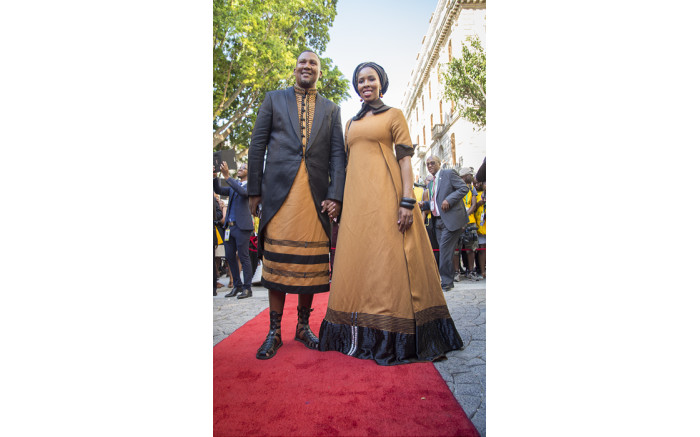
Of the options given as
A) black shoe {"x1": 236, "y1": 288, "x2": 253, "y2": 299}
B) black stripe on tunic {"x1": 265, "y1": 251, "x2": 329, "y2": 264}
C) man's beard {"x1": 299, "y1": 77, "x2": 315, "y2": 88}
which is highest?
man's beard {"x1": 299, "y1": 77, "x2": 315, "y2": 88}

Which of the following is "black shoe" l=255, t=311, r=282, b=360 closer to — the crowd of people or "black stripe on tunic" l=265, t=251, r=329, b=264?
the crowd of people

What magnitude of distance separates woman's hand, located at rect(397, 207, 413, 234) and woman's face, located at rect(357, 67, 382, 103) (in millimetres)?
737

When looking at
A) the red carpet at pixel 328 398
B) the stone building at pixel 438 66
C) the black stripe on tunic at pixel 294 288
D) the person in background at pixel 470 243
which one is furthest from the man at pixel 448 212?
the red carpet at pixel 328 398

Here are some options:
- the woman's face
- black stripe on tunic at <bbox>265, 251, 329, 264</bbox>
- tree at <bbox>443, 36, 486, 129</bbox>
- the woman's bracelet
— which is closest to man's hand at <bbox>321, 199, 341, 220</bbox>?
black stripe on tunic at <bbox>265, 251, 329, 264</bbox>

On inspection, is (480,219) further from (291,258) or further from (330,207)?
(291,258)

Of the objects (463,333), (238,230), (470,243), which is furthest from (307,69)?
(470,243)

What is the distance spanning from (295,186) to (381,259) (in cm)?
68

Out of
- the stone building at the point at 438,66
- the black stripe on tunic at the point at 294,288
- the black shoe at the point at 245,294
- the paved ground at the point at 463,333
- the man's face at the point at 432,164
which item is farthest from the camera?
the man's face at the point at 432,164

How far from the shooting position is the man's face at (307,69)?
7.78 ft

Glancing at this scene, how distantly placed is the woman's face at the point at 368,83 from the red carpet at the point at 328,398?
1.57m

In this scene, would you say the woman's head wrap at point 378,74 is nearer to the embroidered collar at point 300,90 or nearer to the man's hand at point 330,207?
the embroidered collar at point 300,90

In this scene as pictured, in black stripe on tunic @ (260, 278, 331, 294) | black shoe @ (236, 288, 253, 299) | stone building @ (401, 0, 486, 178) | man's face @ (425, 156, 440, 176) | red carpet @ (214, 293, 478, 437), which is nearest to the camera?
red carpet @ (214, 293, 478, 437)

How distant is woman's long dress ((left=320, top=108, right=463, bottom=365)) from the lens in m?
2.15

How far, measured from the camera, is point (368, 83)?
2.33m
